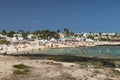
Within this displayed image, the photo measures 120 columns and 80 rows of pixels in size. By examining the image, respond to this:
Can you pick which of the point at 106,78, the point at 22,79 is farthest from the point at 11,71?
the point at 106,78

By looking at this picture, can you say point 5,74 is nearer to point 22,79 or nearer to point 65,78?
point 22,79

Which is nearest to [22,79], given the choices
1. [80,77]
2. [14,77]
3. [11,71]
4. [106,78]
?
[14,77]

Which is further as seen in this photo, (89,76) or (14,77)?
(89,76)

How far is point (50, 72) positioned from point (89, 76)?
3.33 meters

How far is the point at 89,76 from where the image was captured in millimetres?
26969

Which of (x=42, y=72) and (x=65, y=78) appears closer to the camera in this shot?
(x=65, y=78)

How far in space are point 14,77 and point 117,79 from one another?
332 inches

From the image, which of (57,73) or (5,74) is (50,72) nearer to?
(57,73)

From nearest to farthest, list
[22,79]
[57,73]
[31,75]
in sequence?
[22,79] < [31,75] < [57,73]

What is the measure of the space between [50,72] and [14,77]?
433 centimetres

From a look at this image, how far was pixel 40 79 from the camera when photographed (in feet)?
78.5

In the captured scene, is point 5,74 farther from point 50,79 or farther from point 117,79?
point 117,79

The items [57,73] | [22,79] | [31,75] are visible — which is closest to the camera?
[22,79]

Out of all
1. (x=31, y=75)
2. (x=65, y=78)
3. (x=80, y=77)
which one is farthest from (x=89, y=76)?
(x=31, y=75)
